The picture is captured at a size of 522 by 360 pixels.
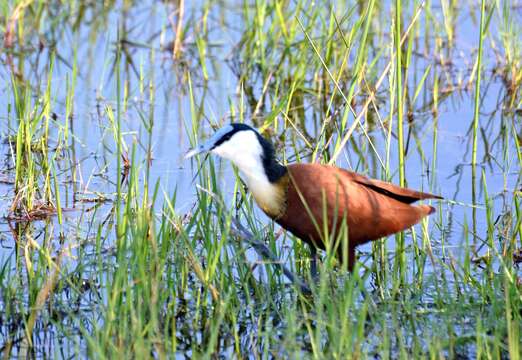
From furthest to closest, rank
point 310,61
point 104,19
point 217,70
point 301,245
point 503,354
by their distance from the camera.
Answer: point 104,19, point 217,70, point 310,61, point 301,245, point 503,354

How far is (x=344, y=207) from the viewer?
440 cm

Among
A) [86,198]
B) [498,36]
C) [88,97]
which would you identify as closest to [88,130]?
[88,97]

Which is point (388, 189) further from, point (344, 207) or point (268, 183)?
point (268, 183)

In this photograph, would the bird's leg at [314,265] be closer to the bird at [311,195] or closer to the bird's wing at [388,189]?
the bird at [311,195]

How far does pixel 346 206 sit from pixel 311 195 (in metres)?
0.15

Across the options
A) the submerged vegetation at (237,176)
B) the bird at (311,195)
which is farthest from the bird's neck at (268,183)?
the submerged vegetation at (237,176)

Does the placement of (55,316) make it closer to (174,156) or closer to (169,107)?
(174,156)

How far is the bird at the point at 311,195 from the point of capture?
14.3 feet

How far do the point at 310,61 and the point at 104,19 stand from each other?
207cm

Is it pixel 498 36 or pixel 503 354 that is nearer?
pixel 503 354

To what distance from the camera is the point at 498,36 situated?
775cm

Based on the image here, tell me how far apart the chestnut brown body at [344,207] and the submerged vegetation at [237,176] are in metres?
0.14

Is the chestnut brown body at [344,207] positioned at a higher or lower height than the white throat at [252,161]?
lower

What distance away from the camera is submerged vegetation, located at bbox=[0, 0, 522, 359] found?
3.93 metres
